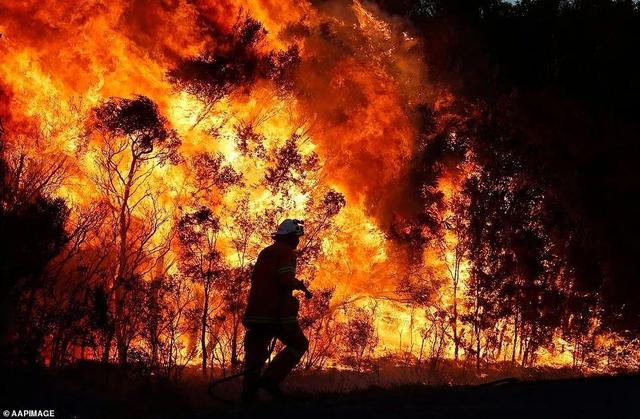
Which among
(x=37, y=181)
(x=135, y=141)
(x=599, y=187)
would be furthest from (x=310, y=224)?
(x=599, y=187)

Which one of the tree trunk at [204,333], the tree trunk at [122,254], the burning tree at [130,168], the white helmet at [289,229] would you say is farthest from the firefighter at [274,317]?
the burning tree at [130,168]

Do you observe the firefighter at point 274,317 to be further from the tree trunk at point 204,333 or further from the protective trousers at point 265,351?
the tree trunk at point 204,333

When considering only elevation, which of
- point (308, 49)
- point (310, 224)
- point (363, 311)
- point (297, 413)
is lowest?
point (297, 413)

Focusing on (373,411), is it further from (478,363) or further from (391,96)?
(391,96)

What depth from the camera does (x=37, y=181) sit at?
585 inches

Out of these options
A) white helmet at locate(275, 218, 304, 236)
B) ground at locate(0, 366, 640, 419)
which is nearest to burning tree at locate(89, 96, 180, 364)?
ground at locate(0, 366, 640, 419)

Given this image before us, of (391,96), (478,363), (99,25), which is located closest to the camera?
(99,25)

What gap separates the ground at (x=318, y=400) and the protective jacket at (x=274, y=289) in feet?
3.19

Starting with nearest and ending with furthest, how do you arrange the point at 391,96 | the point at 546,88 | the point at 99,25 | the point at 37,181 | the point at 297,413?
the point at 297,413, the point at 37,181, the point at 99,25, the point at 391,96, the point at 546,88

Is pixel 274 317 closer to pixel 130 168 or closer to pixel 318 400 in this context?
pixel 318 400

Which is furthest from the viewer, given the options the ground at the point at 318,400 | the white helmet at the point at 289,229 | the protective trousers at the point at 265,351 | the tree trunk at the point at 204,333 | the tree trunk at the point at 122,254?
the tree trunk at the point at 204,333

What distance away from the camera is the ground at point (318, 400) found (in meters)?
8.12

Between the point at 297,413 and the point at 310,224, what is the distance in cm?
908

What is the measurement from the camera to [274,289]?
376 inches
